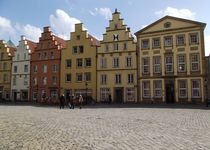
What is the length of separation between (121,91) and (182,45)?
42.6 feet

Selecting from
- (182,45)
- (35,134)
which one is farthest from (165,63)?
(35,134)

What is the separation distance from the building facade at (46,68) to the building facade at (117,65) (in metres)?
9.59

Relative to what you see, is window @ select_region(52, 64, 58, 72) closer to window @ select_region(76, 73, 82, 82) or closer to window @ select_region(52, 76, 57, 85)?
window @ select_region(52, 76, 57, 85)

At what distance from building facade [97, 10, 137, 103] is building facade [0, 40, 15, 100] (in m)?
23.0

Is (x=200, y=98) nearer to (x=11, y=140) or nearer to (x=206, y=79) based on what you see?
(x=206, y=79)

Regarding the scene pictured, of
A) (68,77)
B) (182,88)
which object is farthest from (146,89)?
(68,77)

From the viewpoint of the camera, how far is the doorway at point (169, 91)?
40372mm

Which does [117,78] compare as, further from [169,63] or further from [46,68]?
[46,68]

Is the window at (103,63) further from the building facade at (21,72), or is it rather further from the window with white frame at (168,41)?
the building facade at (21,72)

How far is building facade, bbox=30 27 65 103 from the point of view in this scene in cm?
5038

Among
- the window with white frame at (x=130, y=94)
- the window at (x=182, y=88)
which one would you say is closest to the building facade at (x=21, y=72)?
the window with white frame at (x=130, y=94)

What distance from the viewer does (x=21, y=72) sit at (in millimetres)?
54719

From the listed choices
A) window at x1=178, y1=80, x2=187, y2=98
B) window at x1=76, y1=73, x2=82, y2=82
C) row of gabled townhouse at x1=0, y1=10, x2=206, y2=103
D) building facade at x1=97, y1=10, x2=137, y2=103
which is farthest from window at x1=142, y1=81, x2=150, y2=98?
window at x1=76, y1=73, x2=82, y2=82

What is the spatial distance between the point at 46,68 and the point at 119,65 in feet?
53.2
